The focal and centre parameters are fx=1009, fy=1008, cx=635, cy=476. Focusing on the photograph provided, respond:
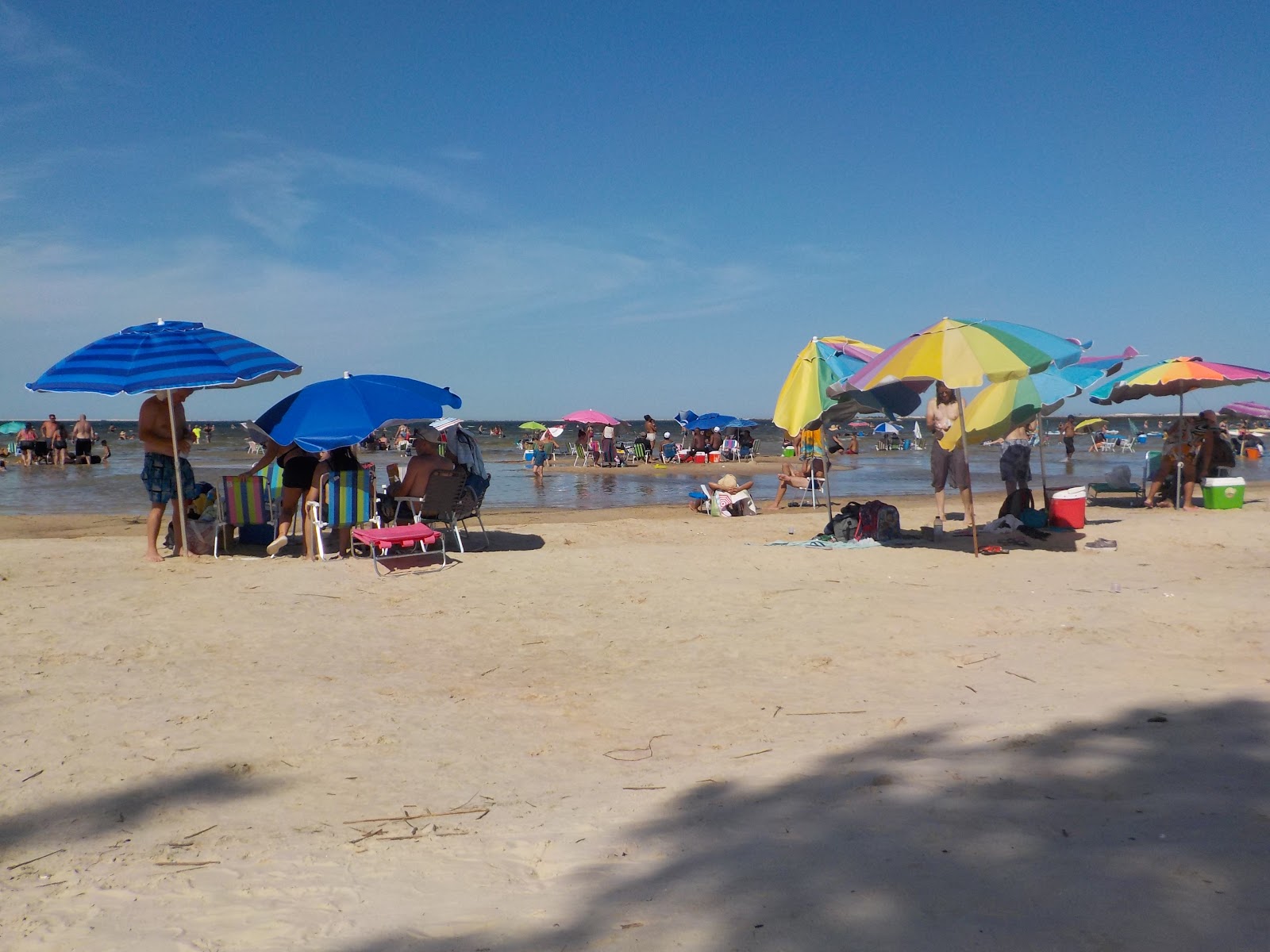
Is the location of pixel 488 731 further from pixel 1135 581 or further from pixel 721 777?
pixel 1135 581

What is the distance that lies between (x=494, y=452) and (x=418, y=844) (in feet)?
129

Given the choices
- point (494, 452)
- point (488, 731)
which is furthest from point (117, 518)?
point (494, 452)

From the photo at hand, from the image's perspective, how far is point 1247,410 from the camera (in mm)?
14695

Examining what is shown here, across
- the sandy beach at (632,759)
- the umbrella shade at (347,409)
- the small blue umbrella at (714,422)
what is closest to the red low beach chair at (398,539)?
the sandy beach at (632,759)

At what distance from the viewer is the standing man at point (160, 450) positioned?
820 centimetres

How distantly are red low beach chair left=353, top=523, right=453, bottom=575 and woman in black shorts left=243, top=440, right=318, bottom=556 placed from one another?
0.89 m

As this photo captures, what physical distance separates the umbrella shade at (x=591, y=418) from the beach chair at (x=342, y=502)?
63.0 ft

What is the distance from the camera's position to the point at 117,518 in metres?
14.6

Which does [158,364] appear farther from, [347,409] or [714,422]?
[714,422]

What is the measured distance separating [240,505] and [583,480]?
1513cm

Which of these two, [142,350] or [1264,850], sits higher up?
[142,350]

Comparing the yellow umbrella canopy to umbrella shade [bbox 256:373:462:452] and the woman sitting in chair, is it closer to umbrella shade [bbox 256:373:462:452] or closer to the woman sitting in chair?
umbrella shade [bbox 256:373:462:452]

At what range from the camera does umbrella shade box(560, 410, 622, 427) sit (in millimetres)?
28141

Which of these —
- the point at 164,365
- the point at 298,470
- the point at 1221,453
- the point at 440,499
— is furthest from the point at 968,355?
the point at 1221,453
